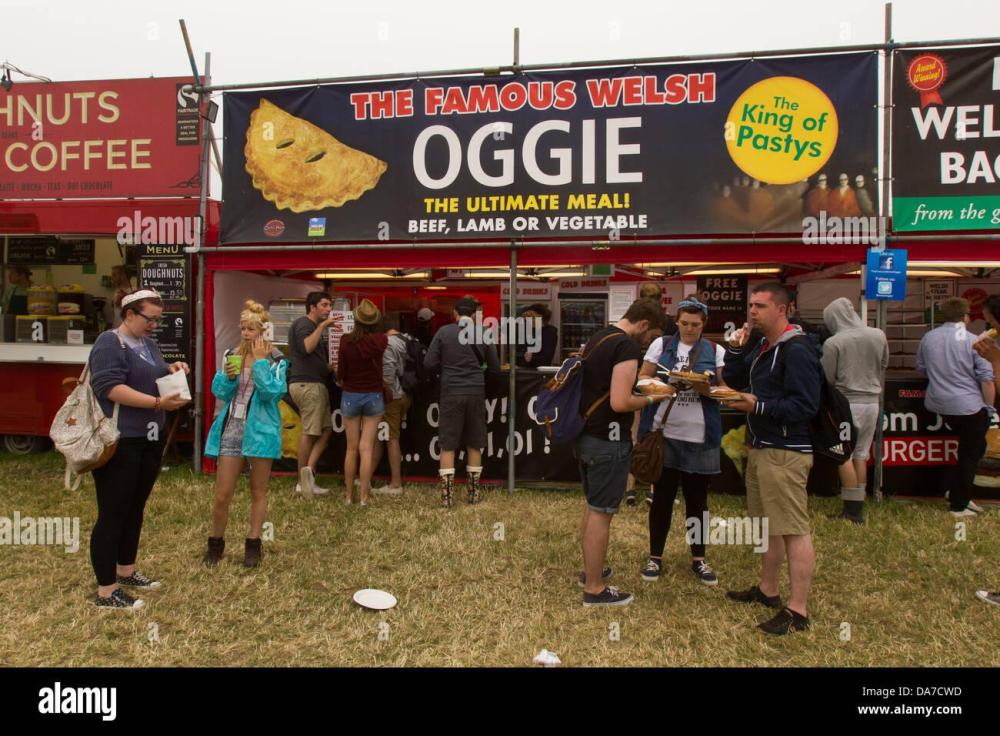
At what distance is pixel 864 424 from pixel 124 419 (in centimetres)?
574

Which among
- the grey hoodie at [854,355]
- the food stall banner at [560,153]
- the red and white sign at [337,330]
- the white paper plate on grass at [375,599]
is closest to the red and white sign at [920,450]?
the grey hoodie at [854,355]

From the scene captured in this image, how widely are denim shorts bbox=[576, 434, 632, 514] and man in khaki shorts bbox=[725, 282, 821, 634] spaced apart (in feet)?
2.27

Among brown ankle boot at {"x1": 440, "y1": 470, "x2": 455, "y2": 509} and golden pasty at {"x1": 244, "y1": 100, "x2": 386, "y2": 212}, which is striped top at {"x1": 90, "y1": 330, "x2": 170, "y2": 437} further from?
golden pasty at {"x1": 244, "y1": 100, "x2": 386, "y2": 212}

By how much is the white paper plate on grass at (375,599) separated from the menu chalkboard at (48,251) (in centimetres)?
844

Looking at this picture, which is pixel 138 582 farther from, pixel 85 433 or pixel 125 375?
pixel 125 375

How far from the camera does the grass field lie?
370 cm

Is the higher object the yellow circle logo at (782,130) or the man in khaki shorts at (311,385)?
the yellow circle logo at (782,130)

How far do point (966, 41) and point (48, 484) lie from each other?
9.86m

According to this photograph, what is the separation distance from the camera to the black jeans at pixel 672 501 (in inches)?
182

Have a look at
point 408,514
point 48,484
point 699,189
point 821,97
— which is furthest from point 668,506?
point 48,484

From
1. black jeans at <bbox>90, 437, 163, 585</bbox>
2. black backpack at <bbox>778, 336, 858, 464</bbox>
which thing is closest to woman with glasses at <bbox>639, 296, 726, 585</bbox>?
black backpack at <bbox>778, 336, 858, 464</bbox>

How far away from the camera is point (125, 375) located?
13.3 feet

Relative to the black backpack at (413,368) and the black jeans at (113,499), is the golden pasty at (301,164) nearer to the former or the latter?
the black backpack at (413,368)

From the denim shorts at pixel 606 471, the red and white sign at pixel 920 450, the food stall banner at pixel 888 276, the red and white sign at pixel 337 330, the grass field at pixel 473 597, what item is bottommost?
the grass field at pixel 473 597
